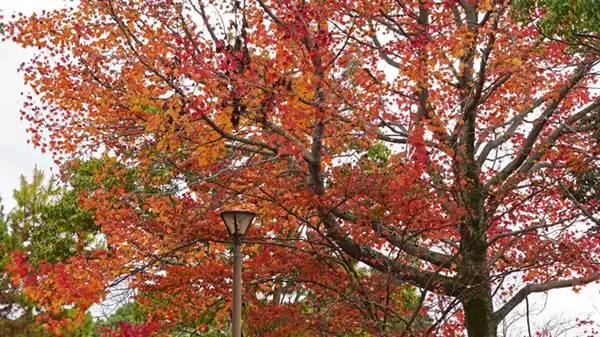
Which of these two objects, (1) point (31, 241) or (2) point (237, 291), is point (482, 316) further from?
(1) point (31, 241)

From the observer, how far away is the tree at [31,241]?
18250 mm

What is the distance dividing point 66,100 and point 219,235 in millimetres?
4152

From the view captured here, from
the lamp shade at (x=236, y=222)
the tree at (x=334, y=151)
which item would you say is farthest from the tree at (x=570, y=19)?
the lamp shade at (x=236, y=222)

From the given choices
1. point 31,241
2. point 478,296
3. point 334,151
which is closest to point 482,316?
point 478,296

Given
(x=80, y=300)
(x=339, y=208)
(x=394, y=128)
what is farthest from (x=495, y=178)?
(x=80, y=300)

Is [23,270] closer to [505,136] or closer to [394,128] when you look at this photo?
[394,128]

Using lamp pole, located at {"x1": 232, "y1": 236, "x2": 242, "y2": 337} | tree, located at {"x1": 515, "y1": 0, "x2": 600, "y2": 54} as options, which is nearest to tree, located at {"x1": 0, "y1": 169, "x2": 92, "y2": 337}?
lamp pole, located at {"x1": 232, "y1": 236, "x2": 242, "y2": 337}

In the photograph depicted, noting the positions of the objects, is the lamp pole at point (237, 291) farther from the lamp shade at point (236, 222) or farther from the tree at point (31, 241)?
the tree at point (31, 241)

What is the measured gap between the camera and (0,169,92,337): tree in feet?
59.9

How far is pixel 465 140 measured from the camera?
10633 millimetres

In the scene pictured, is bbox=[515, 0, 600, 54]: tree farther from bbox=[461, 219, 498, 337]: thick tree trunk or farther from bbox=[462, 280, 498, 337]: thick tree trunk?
bbox=[462, 280, 498, 337]: thick tree trunk

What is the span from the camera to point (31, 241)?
19.3 m

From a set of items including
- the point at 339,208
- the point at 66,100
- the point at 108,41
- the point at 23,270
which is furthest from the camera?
the point at 66,100

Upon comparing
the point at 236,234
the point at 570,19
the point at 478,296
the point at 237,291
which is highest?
the point at 570,19
